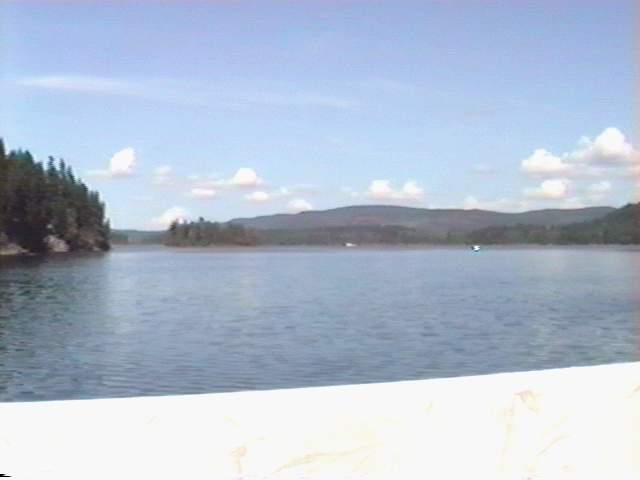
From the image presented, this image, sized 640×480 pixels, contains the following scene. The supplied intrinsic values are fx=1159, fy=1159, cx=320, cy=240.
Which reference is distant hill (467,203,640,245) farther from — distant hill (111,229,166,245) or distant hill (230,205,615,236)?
distant hill (111,229,166,245)

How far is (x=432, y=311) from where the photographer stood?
4938 millimetres

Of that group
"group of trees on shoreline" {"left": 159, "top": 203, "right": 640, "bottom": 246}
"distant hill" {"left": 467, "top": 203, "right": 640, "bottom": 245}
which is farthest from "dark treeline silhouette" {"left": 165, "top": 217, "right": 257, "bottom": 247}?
"distant hill" {"left": 467, "top": 203, "right": 640, "bottom": 245}

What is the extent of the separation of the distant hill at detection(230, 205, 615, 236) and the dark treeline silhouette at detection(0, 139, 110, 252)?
1.86 feet

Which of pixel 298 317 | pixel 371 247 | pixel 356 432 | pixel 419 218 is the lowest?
pixel 356 432

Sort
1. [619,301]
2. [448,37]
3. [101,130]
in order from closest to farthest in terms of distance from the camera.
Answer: [101,130]
[448,37]
[619,301]

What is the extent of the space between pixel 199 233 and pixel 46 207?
0.60 meters

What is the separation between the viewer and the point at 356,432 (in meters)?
4.04

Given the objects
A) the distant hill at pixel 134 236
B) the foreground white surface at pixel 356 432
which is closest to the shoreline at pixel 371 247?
the distant hill at pixel 134 236

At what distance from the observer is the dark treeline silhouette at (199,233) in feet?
14.8

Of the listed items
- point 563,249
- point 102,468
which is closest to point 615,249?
point 563,249

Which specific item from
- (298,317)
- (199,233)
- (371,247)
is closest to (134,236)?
(199,233)

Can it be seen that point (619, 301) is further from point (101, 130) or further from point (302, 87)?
point (101, 130)

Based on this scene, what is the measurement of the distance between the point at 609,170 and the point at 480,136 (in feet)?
1.99

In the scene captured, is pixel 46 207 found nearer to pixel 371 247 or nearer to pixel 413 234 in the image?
pixel 371 247
